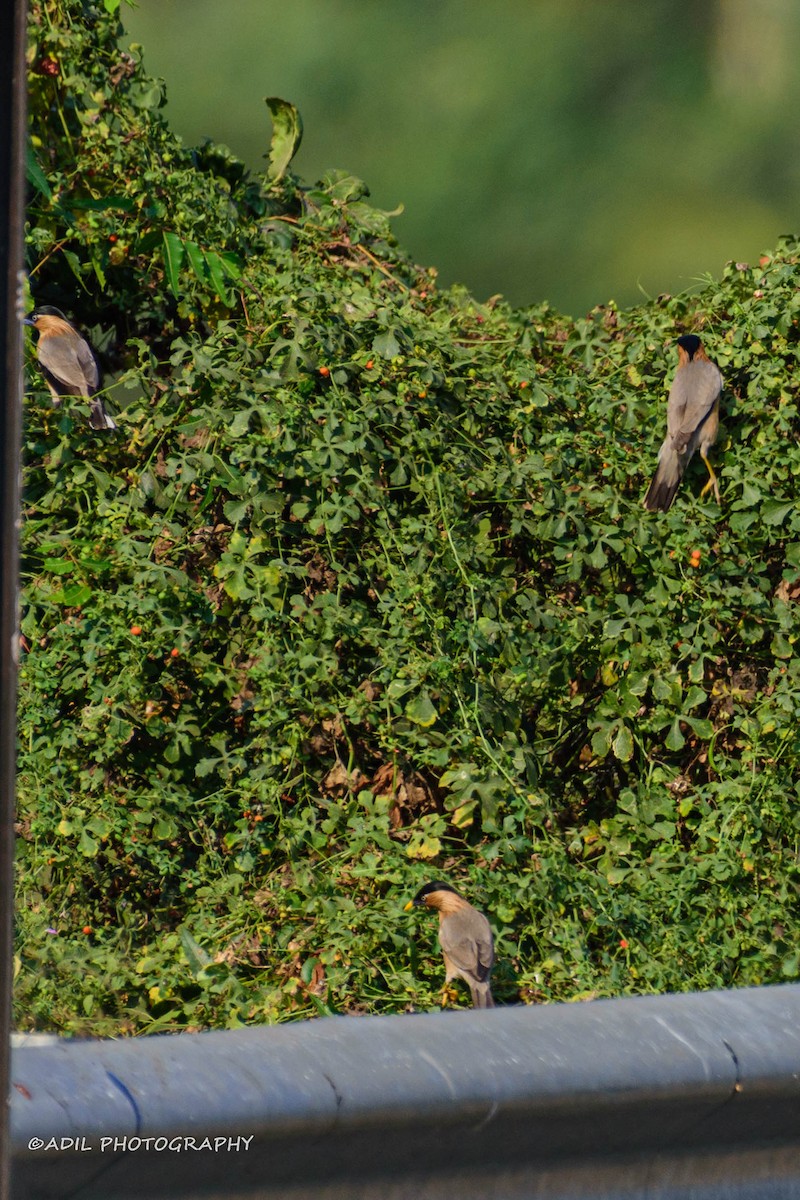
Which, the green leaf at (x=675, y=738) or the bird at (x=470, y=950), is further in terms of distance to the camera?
the green leaf at (x=675, y=738)

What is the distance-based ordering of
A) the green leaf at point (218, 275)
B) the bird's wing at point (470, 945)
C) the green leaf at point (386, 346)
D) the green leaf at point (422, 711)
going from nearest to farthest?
the bird's wing at point (470, 945) < the green leaf at point (422, 711) < the green leaf at point (386, 346) < the green leaf at point (218, 275)

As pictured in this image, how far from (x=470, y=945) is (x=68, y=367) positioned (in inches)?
72.1

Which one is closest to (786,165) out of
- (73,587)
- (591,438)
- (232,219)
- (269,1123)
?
(591,438)

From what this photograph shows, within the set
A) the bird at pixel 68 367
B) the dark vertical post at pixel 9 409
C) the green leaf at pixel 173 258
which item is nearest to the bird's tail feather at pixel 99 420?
the bird at pixel 68 367

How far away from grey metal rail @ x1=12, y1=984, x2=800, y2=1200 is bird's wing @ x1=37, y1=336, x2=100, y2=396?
2605 mm

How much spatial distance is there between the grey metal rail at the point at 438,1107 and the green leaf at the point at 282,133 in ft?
12.1

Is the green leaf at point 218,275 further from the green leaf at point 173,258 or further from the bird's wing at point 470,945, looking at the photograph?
the bird's wing at point 470,945

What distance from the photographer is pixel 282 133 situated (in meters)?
5.00

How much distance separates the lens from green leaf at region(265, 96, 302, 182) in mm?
4930

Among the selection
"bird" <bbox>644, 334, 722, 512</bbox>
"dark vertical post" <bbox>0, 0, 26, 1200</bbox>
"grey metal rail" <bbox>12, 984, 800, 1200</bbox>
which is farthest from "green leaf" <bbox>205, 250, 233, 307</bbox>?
"dark vertical post" <bbox>0, 0, 26, 1200</bbox>

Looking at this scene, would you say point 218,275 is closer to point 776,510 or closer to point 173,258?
point 173,258

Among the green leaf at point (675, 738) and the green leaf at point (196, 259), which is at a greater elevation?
the green leaf at point (196, 259)

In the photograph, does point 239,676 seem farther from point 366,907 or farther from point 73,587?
point 366,907

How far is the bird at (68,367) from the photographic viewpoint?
3.89 meters
